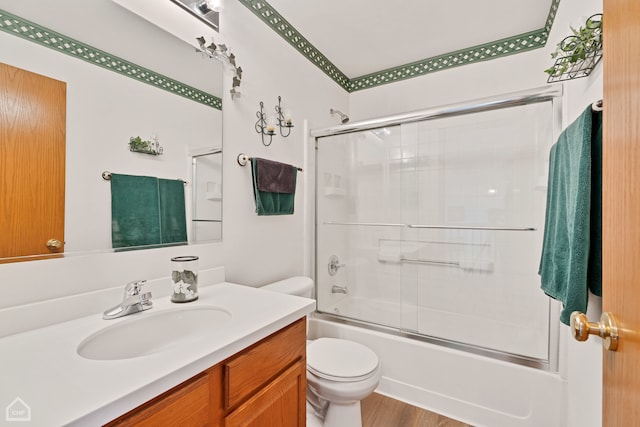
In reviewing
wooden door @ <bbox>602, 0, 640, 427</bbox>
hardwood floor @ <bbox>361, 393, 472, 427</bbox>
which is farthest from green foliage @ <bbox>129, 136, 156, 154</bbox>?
hardwood floor @ <bbox>361, 393, 472, 427</bbox>

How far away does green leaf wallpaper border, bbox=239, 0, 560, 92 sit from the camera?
5.87 feet

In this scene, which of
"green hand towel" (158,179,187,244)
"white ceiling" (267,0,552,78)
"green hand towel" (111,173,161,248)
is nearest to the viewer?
"green hand towel" (111,173,161,248)

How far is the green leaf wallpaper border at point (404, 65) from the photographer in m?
1.79

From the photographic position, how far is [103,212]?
3.33ft

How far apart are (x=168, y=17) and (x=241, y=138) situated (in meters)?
0.63

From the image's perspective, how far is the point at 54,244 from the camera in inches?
35.5

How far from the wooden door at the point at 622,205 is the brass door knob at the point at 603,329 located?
0.05 feet

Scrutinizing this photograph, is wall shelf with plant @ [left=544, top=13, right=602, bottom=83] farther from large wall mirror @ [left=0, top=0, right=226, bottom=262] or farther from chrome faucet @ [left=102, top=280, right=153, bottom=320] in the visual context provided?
chrome faucet @ [left=102, top=280, right=153, bottom=320]

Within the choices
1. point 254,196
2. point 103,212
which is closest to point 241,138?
point 254,196

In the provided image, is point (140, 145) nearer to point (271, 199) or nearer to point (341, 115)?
point (271, 199)

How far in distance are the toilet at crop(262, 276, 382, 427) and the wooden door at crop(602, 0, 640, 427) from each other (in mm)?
944

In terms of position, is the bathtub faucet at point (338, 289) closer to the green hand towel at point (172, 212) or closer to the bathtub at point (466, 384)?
the bathtub at point (466, 384)

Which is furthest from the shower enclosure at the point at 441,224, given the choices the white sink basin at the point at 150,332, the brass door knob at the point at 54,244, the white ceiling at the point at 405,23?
the brass door knob at the point at 54,244

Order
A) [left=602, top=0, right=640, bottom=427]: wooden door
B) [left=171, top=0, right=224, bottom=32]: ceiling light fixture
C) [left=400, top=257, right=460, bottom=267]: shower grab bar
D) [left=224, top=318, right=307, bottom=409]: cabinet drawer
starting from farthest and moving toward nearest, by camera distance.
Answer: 1. [left=400, top=257, right=460, bottom=267]: shower grab bar
2. [left=171, top=0, right=224, bottom=32]: ceiling light fixture
3. [left=224, top=318, right=307, bottom=409]: cabinet drawer
4. [left=602, top=0, right=640, bottom=427]: wooden door
